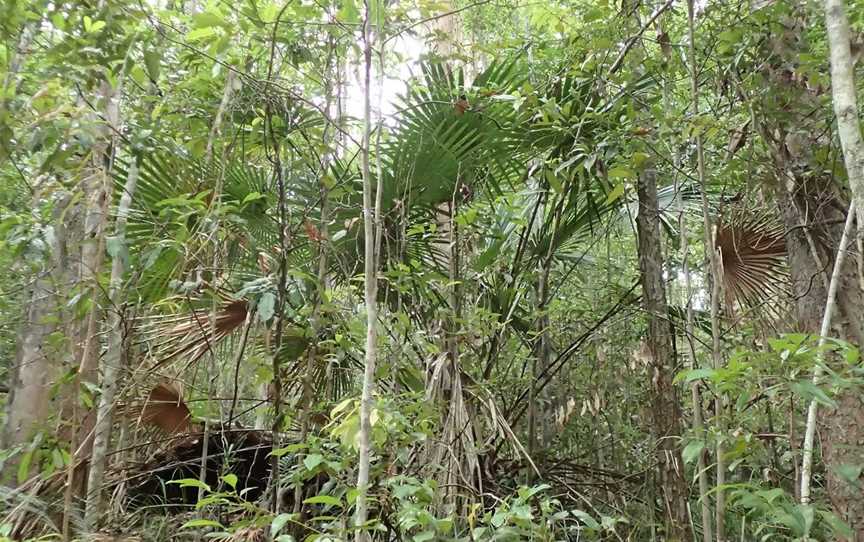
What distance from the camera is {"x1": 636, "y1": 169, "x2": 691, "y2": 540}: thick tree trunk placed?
2748 mm

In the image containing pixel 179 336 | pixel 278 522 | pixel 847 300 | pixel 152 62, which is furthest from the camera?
pixel 179 336

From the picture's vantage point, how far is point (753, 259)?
3783mm

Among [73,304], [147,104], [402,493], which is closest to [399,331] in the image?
[402,493]

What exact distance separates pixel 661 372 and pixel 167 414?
2841 mm

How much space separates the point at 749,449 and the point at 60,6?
3.04m

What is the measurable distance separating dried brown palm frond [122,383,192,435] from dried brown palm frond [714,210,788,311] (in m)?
3.23

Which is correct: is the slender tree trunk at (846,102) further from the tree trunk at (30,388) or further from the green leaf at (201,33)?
the tree trunk at (30,388)

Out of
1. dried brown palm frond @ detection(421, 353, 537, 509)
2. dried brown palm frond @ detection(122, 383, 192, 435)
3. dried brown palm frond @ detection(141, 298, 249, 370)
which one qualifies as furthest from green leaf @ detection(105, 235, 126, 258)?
dried brown palm frond @ detection(122, 383, 192, 435)

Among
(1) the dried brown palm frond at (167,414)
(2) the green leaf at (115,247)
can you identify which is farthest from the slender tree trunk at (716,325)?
(1) the dried brown palm frond at (167,414)

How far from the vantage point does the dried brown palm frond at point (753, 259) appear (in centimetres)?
356

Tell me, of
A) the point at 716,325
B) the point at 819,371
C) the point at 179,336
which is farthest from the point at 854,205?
the point at 179,336

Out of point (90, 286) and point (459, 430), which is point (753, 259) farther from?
point (90, 286)

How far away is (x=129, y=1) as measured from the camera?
2635 mm

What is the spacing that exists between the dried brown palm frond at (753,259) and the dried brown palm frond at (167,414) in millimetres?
3235
